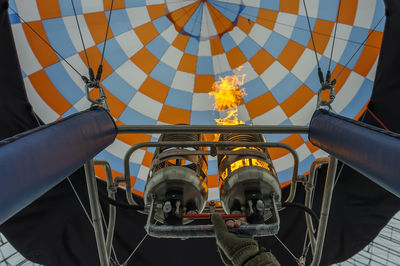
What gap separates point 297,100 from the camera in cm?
370

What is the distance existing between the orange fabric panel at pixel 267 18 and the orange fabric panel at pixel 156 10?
51.2 inches

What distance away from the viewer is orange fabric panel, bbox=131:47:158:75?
3.80 metres

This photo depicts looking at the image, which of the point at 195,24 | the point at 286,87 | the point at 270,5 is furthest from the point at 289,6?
the point at 195,24

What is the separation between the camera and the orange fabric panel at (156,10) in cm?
375

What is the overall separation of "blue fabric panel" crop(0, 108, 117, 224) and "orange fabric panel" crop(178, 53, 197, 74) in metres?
2.61

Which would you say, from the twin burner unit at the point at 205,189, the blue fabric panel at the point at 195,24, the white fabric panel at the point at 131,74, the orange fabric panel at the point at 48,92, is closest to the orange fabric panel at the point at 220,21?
the blue fabric panel at the point at 195,24

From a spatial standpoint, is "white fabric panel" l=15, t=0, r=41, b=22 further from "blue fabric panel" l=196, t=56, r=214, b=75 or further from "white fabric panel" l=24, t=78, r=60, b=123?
"blue fabric panel" l=196, t=56, r=214, b=75

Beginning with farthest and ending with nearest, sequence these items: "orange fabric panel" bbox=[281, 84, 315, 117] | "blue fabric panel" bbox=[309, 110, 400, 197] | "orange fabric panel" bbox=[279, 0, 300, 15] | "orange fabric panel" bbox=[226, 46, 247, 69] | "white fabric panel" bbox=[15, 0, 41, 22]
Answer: "orange fabric panel" bbox=[226, 46, 247, 69] → "orange fabric panel" bbox=[281, 84, 315, 117] → "orange fabric panel" bbox=[279, 0, 300, 15] → "white fabric panel" bbox=[15, 0, 41, 22] → "blue fabric panel" bbox=[309, 110, 400, 197]

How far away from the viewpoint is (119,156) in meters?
3.63

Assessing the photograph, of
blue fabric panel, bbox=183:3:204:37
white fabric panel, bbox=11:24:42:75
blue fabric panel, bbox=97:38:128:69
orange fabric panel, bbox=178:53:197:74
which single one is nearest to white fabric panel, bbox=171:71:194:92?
orange fabric panel, bbox=178:53:197:74

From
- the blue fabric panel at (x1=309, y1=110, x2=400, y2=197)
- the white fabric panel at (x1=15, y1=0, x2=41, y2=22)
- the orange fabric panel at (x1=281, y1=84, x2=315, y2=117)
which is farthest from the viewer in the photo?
the orange fabric panel at (x1=281, y1=84, x2=315, y2=117)

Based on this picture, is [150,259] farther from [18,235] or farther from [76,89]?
[76,89]

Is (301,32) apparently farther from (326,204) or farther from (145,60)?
(326,204)

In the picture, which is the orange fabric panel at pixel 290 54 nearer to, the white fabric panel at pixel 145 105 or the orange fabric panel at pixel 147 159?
the white fabric panel at pixel 145 105
